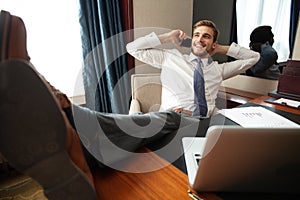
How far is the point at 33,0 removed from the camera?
1447 millimetres

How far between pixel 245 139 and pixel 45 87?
0.39m

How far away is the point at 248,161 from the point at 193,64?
1125 millimetres

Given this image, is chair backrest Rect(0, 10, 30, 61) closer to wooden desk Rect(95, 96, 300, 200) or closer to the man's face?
wooden desk Rect(95, 96, 300, 200)

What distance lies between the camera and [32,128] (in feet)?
1.11

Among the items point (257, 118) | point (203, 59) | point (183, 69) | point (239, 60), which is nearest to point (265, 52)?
point (239, 60)

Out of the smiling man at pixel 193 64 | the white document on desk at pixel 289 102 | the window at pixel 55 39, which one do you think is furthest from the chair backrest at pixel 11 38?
the white document on desk at pixel 289 102

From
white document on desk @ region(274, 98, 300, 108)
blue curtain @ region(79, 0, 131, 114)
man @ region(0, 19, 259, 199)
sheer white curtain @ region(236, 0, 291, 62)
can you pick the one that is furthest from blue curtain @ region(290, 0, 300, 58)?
man @ region(0, 19, 259, 199)

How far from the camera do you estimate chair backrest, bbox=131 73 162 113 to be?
1655 mm

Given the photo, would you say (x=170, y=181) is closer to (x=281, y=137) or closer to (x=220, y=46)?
(x=281, y=137)

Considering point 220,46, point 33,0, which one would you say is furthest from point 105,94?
point 220,46

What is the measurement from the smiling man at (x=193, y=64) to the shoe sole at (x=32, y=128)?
108 centimetres

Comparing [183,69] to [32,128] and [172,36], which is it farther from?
[32,128]

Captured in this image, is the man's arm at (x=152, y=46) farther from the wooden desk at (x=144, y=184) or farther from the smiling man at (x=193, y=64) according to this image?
the wooden desk at (x=144, y=184)

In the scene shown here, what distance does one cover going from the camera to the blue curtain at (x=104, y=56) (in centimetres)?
164
